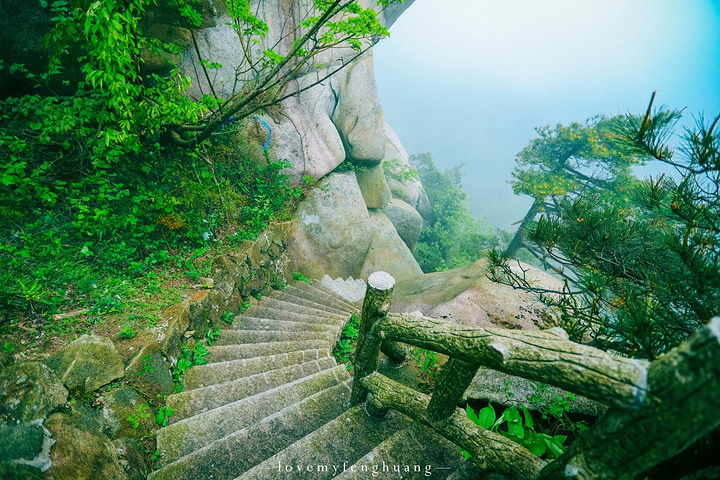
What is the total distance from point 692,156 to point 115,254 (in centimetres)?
562

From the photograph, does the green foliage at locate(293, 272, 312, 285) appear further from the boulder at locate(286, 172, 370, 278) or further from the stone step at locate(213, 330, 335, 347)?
the stone step at locate(213, 330, 335, 347)

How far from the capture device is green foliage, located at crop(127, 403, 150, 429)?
7.96ft

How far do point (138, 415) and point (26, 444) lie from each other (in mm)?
1042

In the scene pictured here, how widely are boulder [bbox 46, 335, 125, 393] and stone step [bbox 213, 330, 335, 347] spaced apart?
4.94 feet

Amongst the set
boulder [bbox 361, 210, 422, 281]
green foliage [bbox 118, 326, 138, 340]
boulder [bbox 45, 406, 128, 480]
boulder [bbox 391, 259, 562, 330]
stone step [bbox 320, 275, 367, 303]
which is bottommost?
boulder [bbox 45, 406, 128, 480]

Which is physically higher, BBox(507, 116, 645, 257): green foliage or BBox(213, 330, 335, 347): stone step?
BBox(507, 116, 645, 257): green foliage

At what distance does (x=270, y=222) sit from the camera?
6.70m

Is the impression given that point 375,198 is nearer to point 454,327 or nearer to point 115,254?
point 115,254

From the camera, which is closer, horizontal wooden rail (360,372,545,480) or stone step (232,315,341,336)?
horizontal wooden rail (360,372,545,480)

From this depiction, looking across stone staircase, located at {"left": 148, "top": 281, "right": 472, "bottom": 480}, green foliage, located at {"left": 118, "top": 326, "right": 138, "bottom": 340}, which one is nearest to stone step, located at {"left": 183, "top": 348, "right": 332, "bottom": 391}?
stone staircase, located at {"left": 148, "top": 281, "right": 472, "bottom": 480}

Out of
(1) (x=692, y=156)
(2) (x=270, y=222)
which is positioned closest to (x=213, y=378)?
(2) (x=270, y=222)

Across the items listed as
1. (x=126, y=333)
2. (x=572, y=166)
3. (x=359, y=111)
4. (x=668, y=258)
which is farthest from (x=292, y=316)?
(x=572, y=166)

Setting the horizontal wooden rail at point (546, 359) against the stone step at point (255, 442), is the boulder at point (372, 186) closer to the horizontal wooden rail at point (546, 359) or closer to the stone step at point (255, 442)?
the stone step at point (255, 442)

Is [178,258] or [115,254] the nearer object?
[115,254]
